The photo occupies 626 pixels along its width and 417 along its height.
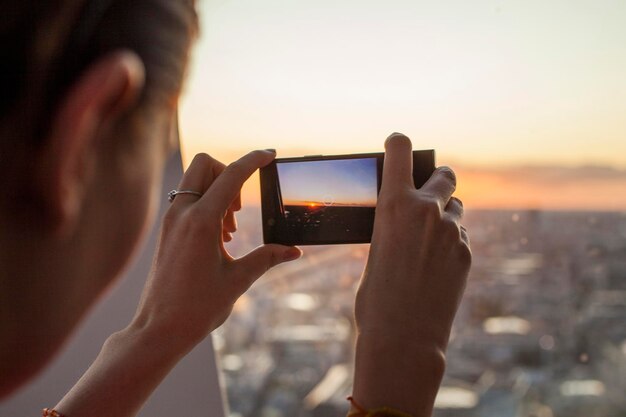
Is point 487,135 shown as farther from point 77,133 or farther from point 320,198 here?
point 77,133

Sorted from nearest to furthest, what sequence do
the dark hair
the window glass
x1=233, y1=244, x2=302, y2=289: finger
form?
the dark hair → x1=233, y1=244, x2=302, y2=289: finger → the window glass

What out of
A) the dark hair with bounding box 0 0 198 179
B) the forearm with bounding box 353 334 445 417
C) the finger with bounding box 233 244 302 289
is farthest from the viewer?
the finger with bounding box 233 244 302 289

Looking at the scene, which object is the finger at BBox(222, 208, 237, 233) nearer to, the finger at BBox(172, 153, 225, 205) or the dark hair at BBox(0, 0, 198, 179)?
the finger at BBox(172, 153, 225, 205)

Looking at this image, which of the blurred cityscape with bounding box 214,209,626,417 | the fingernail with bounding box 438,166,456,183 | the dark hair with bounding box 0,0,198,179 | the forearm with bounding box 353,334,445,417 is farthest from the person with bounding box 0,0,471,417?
the blurred cityscape with bounding box 214,209,626,417

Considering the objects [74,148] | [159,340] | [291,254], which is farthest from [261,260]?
[74,148]

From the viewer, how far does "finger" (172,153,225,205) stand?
87cm

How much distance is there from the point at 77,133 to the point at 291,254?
56 cm

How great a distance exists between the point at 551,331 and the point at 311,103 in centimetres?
68

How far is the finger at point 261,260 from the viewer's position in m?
0.86

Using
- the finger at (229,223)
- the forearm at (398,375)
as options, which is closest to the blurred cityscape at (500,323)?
the finger at (229,223)

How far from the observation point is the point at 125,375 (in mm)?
801

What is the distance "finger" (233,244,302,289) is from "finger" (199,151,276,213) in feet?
0.26

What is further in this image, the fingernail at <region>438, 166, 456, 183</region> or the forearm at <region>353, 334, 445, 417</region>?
the fingernail at <region>438, 166, 456, 183</region>

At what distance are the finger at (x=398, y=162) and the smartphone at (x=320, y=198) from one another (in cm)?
13
